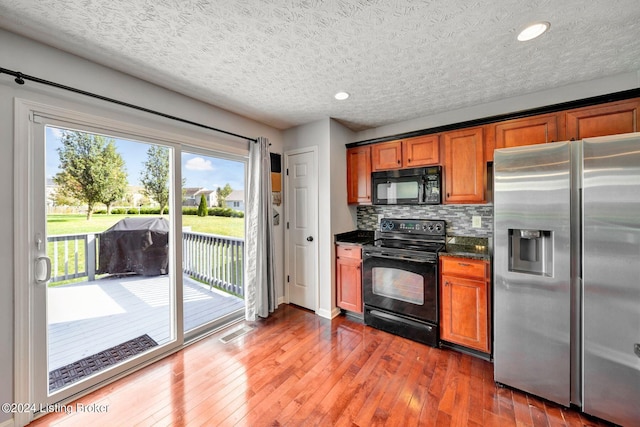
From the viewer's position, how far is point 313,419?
1584 mm

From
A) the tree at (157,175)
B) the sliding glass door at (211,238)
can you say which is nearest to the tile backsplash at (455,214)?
the sliding glass door at (211,238)

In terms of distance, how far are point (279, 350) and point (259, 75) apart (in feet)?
8.17

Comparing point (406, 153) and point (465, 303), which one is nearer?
point (465, 303)

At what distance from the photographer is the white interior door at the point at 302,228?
3162mm

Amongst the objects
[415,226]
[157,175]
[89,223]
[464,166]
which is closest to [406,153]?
[464,166]

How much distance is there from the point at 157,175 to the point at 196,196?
1.36ft

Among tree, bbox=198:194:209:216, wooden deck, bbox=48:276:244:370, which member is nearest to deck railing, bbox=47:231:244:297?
wooden deck, bbox=48:276:244:370

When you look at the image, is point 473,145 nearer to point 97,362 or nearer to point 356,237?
point 356,237

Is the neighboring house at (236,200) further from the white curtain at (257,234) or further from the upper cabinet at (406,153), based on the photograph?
the upper cabinet at (406,153)

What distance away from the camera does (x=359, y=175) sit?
3.27 meters

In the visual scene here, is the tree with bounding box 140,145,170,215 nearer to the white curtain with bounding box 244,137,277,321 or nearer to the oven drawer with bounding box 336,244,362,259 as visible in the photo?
the white curtain with bounding box 244,137,277,321

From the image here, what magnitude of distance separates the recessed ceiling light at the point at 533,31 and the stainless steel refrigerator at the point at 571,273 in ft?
2.36

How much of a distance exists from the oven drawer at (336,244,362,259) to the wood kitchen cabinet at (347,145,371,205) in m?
0.64

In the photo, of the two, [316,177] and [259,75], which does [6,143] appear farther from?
[316,177]
